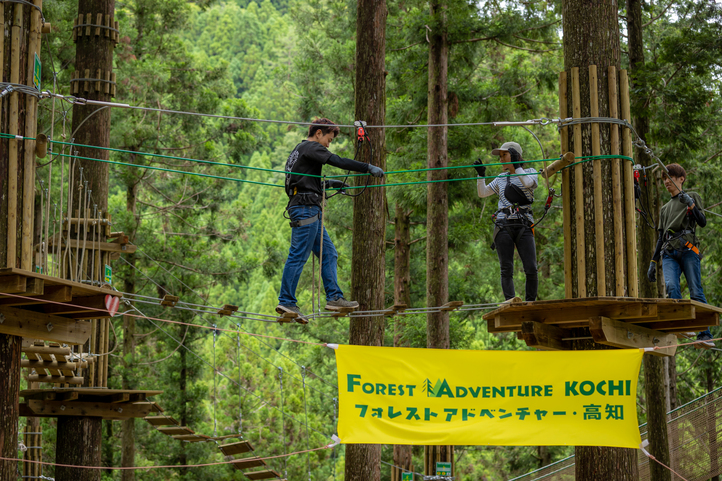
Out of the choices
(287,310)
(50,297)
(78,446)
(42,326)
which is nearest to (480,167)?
(287,310)

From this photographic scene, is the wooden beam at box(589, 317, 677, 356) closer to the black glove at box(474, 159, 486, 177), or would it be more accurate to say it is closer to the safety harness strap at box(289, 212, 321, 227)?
the black glove at box(474, 159, 486, 177)

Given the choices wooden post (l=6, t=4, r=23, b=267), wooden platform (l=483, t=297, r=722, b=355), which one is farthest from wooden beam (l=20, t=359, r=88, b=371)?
wooden platform (l=483, t=297, r=722, b=355)

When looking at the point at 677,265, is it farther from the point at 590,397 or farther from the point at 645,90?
the point at 645,90

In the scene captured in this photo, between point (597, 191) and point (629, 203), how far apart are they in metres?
0.35

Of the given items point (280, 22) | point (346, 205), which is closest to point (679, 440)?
point (346, 205)

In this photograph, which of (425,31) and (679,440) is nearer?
(679,440)

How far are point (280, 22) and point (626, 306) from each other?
8122 centimetres

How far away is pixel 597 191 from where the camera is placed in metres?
6.45

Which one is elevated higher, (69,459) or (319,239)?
(319,239)

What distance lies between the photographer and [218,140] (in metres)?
20.1

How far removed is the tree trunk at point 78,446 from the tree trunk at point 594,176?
Answer: 691 cm

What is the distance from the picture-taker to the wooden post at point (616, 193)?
20.9 feet

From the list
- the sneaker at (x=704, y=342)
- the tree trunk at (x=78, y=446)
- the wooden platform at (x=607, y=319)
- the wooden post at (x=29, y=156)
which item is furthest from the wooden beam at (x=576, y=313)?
the tree trunk at (x=78, y=446)

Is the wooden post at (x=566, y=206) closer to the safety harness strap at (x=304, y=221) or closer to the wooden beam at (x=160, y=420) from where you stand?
the safety harness strap at (x=304, y=221)
